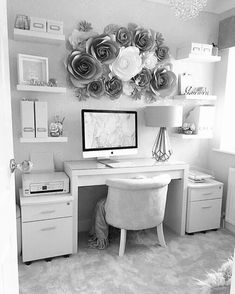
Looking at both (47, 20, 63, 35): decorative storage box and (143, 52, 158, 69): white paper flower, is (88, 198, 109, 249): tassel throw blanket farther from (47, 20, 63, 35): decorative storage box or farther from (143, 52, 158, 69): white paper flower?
(47, 20, 63, 35): decorative storage box

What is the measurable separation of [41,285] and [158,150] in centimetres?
176

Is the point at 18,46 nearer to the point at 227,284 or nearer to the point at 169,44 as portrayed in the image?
the point at 169,44

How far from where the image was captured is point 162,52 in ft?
9.57

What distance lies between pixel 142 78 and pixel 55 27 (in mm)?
1020

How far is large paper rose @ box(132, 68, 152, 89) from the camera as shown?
9.32ft

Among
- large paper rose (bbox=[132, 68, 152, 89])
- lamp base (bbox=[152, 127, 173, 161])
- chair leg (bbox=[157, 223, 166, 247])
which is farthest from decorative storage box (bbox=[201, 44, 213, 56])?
chair leg (bbox=[157, 223, 166, 247])

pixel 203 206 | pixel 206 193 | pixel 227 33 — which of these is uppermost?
pixel 227 33

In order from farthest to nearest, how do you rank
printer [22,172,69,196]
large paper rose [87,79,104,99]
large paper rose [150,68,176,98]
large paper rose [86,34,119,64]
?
large paper rose [150,68,176,98] → large paper rose [87,79,104,99] → large paper rose [86,34,119,64] → printer [22,172,69,196]

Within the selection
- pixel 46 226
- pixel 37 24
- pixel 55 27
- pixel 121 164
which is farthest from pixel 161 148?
pixel 37 24

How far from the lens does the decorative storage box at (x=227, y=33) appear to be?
2973mm

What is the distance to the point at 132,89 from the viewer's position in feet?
9.43

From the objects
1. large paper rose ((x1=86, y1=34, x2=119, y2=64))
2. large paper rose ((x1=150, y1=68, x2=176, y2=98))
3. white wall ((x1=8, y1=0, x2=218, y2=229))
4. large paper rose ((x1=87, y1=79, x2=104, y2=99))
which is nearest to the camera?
white wall ((x1=8, y1=0, x2=218, y2=229))

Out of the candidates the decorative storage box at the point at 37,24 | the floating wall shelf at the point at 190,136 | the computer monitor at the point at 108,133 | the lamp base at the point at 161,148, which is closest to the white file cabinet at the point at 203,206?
the lamp base at the point at 161,148

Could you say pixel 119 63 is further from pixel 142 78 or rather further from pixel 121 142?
pixel 121 142
